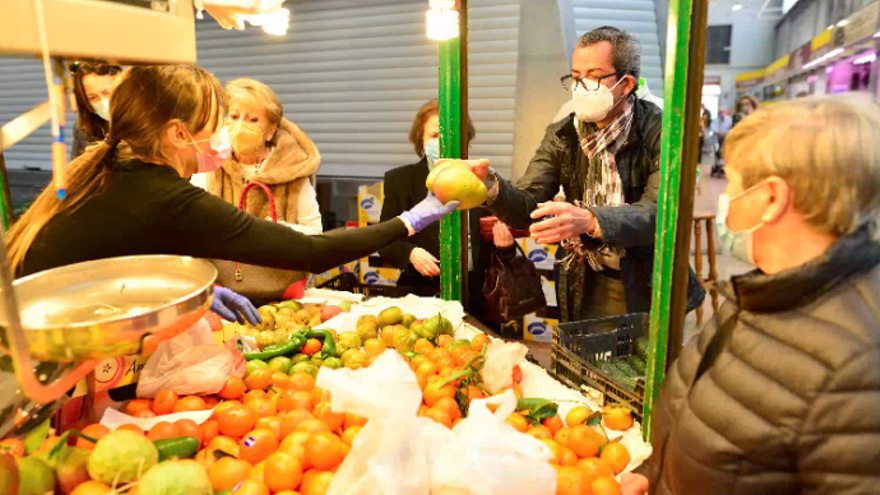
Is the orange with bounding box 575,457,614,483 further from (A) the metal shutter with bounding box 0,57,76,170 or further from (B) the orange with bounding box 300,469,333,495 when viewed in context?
(A) the metal shutter with bounding box 0,57,76,170

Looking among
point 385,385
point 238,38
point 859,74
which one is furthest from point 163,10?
point 859,74

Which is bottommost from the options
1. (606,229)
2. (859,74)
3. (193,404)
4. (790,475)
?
(193,404)

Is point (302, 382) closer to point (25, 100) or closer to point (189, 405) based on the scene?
point (189, 405)

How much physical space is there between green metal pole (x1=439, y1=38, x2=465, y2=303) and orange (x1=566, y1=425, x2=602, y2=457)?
1166 millimetres

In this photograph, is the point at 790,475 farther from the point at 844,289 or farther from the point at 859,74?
the point at 859,74

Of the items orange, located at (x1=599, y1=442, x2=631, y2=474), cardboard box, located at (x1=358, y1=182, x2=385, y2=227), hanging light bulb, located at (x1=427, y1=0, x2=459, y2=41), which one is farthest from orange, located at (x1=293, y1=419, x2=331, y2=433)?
cardboard box, located at (x1=358, y1=182, x2=385, y2=227)

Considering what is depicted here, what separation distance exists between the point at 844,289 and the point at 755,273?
144 mm

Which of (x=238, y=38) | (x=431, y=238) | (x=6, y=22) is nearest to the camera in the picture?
(x=6, y=22)

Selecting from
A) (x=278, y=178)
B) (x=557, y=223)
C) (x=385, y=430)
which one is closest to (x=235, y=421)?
(x=385, y=430)

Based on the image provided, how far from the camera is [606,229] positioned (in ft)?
6.54

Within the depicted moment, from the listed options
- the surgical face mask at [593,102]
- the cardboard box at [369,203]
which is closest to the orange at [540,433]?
the surgical face mask at [593,102]

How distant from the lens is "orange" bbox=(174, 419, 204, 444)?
4.96 ft

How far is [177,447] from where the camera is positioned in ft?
4.64

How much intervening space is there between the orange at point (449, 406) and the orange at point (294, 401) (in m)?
0.37
